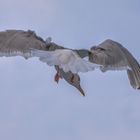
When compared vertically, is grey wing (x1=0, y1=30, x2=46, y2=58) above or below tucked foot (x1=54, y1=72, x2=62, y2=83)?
above

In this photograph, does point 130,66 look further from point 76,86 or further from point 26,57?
point 26,57

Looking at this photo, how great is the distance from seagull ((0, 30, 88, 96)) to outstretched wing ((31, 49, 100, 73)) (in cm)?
22

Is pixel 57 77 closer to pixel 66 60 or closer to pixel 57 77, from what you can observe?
pixel 57 77

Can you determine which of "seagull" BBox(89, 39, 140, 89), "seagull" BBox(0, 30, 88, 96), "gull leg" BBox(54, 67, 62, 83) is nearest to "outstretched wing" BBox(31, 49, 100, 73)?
"seagull" BBox(0, 30, 88, 96)

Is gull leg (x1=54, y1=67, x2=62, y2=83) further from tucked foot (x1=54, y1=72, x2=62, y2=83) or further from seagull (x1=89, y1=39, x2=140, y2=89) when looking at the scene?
seagull (x1=89, y1=39, x2=140, y2=89)

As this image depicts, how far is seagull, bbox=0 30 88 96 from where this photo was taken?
5.32 meters

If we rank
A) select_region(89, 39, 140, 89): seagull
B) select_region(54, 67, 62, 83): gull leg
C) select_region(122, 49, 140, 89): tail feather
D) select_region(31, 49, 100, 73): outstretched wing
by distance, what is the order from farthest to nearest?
select_region(54, 67, 62, 83): gull leg
select_region(89, 39, 140, 89): seagull
select_region(122, 49, 140, 89): tail feather
select_region(31, 49, 100, 73): outstretched wing

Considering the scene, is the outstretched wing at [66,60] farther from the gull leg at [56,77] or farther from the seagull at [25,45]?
the gull leg at [56,77]

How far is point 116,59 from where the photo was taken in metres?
5.77

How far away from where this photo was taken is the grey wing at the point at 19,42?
5.35m

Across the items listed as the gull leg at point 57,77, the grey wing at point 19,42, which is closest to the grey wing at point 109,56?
the gull leg at point 57,77

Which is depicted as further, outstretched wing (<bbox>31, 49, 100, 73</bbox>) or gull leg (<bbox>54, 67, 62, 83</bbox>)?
gull leg (<bbox>54, 67, 62, 83</bbox>)

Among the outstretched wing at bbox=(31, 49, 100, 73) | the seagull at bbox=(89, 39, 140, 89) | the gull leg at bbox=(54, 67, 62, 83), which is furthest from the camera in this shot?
the gull leg at bbox=(54, 67, 62, 83)

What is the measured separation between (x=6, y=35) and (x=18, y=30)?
1.02 ft
